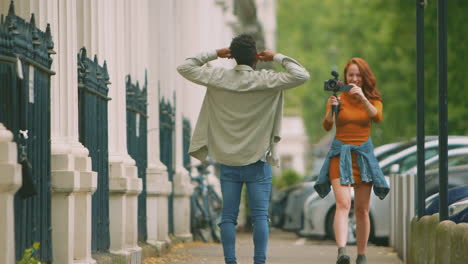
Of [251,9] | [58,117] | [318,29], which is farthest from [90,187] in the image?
[318,29]

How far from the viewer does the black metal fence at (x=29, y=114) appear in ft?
24.0

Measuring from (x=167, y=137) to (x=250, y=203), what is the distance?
765cm

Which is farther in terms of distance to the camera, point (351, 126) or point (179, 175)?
point (179, 175)

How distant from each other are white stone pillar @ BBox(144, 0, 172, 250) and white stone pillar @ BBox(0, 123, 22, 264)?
22.3 feet

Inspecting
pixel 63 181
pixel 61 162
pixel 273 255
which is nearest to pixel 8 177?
pixel 63 181

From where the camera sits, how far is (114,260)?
10617 millimetres

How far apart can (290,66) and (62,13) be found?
72.4 inches

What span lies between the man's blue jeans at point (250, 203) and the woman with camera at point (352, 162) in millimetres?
1487

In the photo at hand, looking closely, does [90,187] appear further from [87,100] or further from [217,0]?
[217,0]

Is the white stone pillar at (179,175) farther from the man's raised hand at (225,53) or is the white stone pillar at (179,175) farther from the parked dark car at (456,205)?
the man's raised hand at (225,53)

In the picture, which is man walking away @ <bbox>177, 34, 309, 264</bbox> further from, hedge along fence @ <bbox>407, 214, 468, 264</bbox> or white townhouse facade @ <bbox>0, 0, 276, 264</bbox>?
hedge along fence @ <bbox>407, 214, 468, 264</bbox>

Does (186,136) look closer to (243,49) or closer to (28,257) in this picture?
(243,49)

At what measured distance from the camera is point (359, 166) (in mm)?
10391

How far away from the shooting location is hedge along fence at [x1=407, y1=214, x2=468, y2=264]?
8.20 meters
